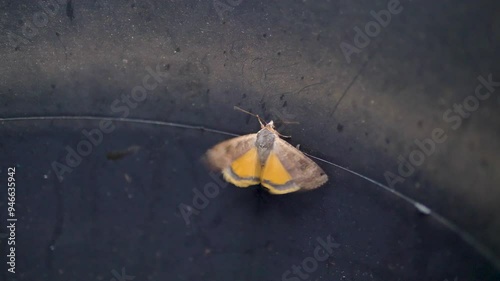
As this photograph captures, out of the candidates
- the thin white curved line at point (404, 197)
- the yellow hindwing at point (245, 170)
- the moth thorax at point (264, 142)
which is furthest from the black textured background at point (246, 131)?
the moth thorax at point (264, 142)

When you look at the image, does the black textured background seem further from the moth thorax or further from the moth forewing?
the moth thorax

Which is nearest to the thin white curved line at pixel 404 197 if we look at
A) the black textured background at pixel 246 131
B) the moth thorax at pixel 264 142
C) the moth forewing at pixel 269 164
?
the black textured background at pixel 246 131

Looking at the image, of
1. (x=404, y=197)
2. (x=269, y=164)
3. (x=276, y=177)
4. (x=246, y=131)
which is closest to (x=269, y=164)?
(x=269, y=164)

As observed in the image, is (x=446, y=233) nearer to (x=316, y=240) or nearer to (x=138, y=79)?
(x=316, y=240)

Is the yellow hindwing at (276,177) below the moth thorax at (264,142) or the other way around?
below

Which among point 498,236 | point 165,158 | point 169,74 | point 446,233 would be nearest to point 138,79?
point 169,74

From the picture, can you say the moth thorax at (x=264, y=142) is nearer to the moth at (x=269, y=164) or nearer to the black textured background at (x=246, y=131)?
the moth at (x=269, y=164)

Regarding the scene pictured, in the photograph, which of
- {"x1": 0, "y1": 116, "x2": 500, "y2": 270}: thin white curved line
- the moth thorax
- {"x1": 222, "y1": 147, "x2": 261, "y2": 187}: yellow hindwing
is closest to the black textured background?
{"x1": 0, "y1": 116, "x2": 500, "y2": 270}: thin white curved line

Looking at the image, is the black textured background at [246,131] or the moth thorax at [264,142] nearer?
the moth thorax at [264,142]
